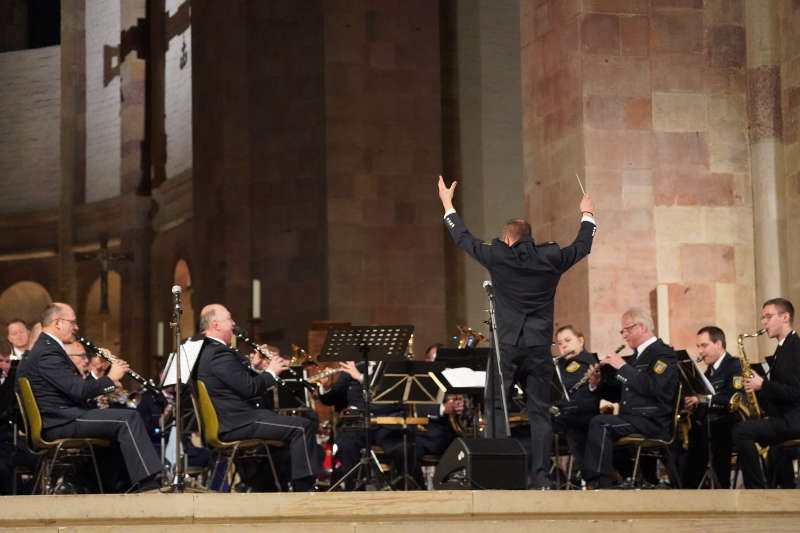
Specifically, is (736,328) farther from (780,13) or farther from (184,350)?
(184,350)

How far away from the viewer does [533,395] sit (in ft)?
24.7

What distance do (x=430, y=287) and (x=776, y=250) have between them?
5460 mm

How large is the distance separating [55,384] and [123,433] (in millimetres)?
491

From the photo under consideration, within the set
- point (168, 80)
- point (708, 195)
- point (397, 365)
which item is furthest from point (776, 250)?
point (168, 80)

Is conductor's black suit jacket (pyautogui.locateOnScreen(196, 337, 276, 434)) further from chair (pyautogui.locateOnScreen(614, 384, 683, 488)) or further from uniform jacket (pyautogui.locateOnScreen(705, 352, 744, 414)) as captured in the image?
uniform jacket (pyautogui.locateOnScreen(705, 352, 744, 414))

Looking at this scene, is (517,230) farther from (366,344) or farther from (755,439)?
(755,439)

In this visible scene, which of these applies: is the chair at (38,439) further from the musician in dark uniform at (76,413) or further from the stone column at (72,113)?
the stone column at (72,113)

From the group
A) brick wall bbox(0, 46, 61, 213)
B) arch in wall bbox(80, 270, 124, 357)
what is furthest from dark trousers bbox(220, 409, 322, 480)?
brick wall bbox(0, 46, 61, 213)

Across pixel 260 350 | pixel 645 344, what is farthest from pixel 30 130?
pixel 645 344

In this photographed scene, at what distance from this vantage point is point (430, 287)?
50.4 feet

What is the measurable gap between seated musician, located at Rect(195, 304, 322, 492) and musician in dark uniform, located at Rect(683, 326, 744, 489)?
2.64 meters

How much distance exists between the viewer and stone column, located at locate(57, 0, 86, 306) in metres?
23.8

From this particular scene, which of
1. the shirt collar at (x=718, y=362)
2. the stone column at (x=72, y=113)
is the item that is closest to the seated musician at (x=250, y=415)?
the shirt collar at (x=718, y=362)

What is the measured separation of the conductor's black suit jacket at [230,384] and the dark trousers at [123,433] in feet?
1.69
